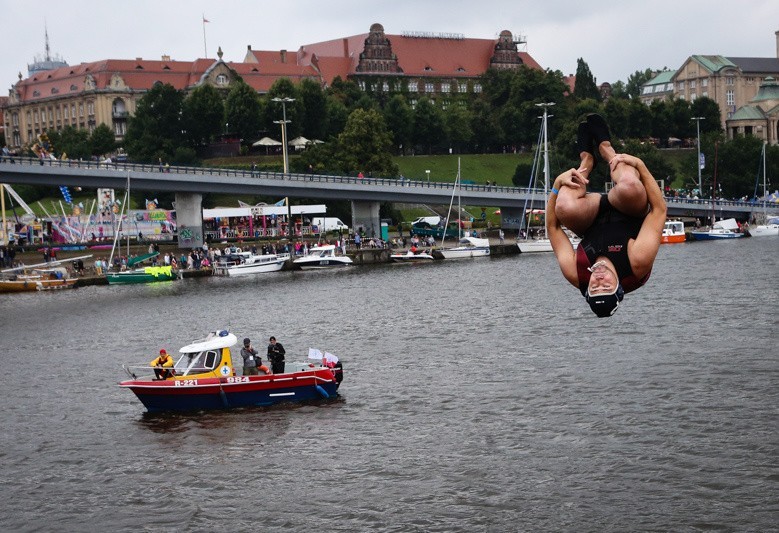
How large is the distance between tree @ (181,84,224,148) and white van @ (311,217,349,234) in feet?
155

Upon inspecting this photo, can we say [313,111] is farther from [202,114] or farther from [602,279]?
[602,279]

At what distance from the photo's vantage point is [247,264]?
123m

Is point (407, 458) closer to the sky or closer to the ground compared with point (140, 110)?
closer to the ground

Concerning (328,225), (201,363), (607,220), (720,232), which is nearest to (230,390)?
(201,363)

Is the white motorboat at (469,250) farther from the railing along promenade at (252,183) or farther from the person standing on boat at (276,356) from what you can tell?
the person standing on boat at (276,356)

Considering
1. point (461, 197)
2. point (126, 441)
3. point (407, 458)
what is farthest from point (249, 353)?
point (461, 197)

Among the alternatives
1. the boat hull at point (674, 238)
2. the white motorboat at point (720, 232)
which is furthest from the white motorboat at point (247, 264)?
the white motorboat at point (720, 232)

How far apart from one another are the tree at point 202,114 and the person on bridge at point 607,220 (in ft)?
583

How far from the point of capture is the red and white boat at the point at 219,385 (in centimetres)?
5103

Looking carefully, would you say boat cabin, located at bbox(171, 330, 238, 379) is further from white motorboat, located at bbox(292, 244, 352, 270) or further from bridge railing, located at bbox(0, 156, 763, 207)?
white motorboat, located at bbox(292, 244, 352, 270)

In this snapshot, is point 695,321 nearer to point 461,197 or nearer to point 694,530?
point 694,530

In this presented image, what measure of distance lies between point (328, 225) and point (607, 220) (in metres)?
135

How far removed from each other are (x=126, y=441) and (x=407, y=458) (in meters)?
12.6

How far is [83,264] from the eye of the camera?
122375 mm
